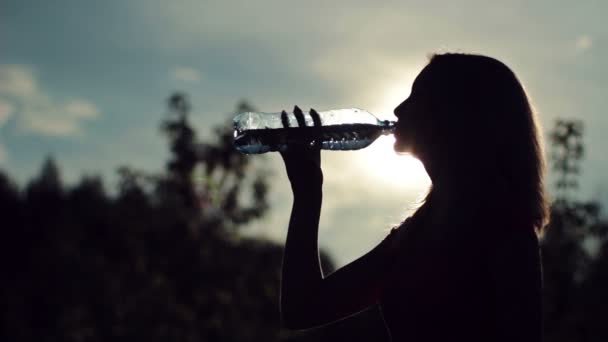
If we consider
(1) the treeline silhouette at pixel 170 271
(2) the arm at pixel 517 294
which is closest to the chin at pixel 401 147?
(2) the arm at pixel 517 294

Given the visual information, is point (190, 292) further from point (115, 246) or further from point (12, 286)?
point (12, 286)

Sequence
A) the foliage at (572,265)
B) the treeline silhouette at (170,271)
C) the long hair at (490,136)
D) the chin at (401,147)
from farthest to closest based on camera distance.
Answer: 1. the treeline silhouette at (170,271)
2. the foliage at (572,265)
3. the chin at (401,147)
4. the long hair at (490,136)

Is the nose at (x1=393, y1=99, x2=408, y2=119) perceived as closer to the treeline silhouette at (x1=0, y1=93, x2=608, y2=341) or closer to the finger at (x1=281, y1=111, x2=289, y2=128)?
the finger at (x1=281, y1=111, x2=289, y2=128)

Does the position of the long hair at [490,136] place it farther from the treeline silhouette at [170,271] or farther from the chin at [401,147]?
the treeline silhouette at [170,271]

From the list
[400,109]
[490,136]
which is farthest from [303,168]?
[490,136]

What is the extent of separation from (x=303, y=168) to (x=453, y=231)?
0.42 meters

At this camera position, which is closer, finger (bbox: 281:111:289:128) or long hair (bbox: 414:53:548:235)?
long hair (bbox: 414:53:548:235)

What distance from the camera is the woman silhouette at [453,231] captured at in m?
1.66

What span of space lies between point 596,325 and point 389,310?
26.6ft

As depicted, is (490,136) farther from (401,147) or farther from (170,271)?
(170,271)

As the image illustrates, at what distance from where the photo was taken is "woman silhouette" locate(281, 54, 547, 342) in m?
1.66

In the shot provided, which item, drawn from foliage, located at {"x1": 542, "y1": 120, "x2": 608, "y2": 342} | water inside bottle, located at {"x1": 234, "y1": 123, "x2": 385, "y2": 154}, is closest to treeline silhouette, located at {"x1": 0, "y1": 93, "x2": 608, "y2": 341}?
foliage, located at {"x1": 542, "y1": 120, "x2": 608, "y2": 342}

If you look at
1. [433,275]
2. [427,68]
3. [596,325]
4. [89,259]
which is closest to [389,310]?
[433,275]

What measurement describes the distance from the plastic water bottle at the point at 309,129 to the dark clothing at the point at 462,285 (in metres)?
0.37
